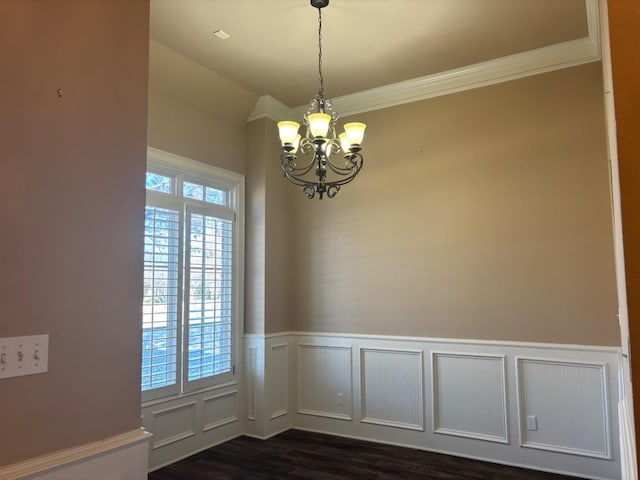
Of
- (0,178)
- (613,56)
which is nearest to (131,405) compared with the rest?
(0,178)

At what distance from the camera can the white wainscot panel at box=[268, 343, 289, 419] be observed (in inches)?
178

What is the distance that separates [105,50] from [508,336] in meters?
3.48

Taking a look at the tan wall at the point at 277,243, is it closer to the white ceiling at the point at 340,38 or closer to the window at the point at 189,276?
the window at the point at 189,276

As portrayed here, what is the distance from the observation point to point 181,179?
4070 millimetres

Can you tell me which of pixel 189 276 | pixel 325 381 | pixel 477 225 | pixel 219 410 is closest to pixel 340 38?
pixel 477 225

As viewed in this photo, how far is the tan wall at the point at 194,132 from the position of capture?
3871 mm

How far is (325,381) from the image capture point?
459cm

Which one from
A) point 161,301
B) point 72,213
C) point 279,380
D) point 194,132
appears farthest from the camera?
point 279,380

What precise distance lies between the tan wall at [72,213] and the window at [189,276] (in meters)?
1.82

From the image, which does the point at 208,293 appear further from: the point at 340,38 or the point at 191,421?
the point at 340,38

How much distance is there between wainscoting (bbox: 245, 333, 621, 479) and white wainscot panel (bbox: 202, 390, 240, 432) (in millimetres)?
151

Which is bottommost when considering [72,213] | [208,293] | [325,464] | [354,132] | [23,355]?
[325,464]

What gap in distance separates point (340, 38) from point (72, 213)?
2.56 m

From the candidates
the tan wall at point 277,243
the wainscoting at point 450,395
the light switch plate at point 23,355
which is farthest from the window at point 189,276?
the light switch plate at point 23,355
